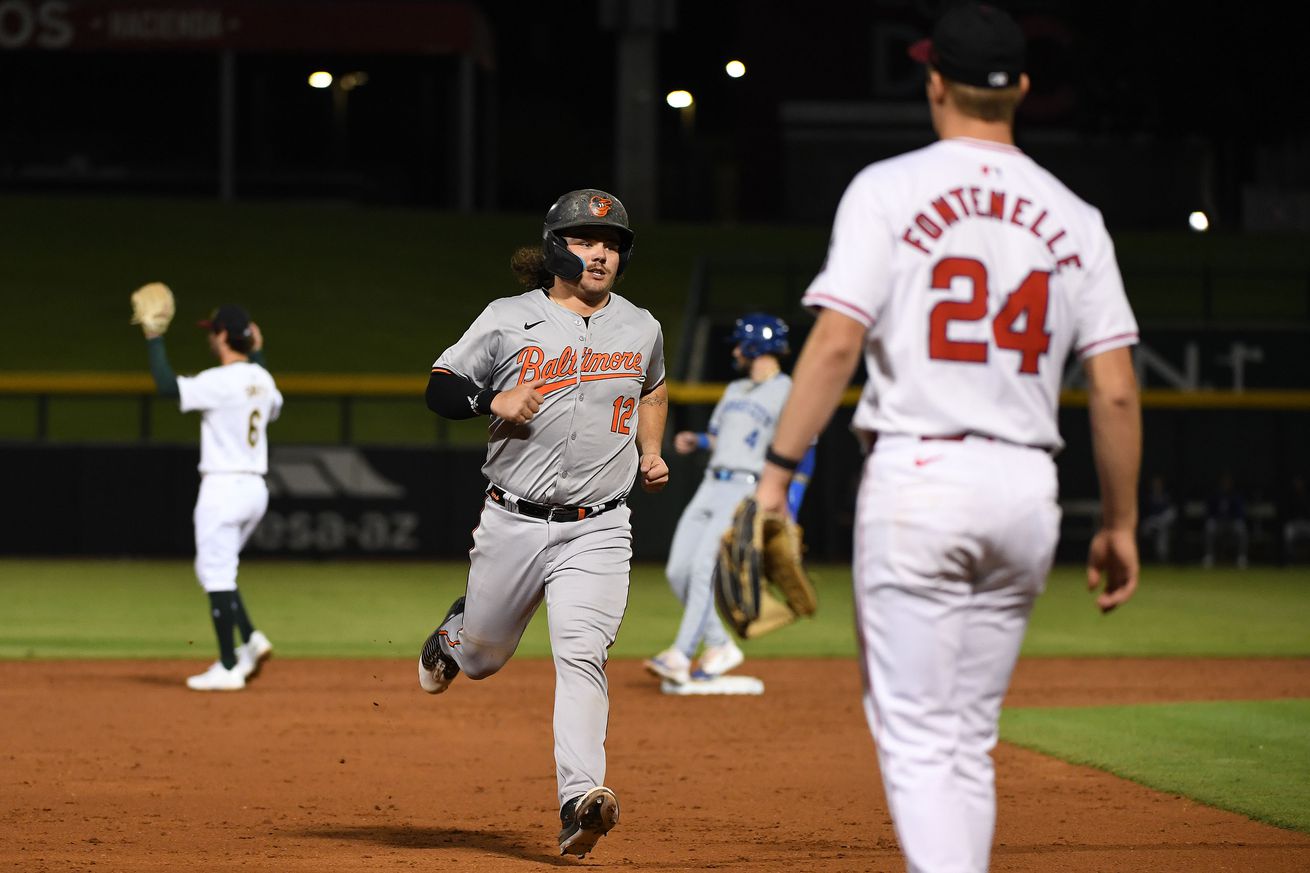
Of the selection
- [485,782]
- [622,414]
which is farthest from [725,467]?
[622,414]

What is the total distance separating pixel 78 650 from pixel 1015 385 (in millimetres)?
10305

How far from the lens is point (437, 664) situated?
22.3 feet

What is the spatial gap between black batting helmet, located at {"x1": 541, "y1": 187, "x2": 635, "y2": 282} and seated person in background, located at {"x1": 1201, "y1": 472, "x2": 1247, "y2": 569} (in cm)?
1752

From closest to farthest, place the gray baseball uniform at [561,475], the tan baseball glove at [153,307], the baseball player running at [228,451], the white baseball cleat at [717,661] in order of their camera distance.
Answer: the gray baseball uniform at [561,475] → the tan baseball glove at [153,307] → the baseball player running at [228,451] → the white baseball cleat at [717,661]

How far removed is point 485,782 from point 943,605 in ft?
14.1

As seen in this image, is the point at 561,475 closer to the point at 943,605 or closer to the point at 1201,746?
the point at 943,605

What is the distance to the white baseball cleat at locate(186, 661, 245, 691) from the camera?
10820 mm

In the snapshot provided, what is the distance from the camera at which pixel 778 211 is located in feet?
146

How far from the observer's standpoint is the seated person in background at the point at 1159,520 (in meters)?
22.6

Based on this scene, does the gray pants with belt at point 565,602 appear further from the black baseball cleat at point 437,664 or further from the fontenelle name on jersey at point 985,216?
the fontenelle name on jersey at point 985,216

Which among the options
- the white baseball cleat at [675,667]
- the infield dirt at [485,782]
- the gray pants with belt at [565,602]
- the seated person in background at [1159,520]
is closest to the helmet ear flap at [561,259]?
the gray pants with belt at [565,602]

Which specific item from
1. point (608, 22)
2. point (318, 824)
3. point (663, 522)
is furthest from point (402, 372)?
point (318, 824)

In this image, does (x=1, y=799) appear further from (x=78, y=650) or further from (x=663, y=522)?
(x=663, y=522)

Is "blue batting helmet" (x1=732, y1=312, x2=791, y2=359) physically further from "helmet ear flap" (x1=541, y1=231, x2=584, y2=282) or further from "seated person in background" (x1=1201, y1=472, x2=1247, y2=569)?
"seated person in background" (x1=1201, y1=472, x2=1247, y2=569)
